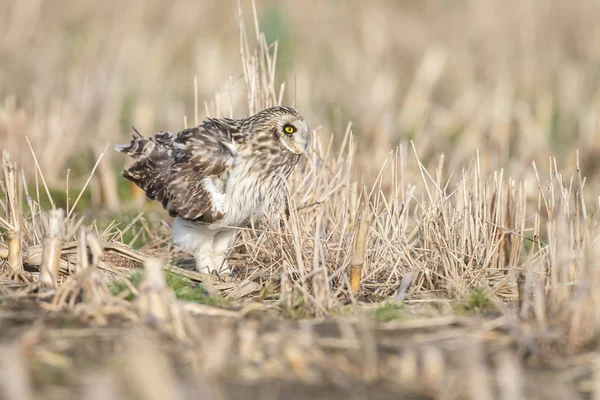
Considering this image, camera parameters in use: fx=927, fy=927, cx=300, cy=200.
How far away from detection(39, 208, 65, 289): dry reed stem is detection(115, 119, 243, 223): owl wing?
97 centimetres

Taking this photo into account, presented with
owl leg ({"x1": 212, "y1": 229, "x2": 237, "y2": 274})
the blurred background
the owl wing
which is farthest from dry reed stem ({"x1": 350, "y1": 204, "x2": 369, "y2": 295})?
the blurred background

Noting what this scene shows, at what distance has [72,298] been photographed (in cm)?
434

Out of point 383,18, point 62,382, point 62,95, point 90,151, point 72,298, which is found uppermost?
point 383,18

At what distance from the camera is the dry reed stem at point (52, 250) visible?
182 inches

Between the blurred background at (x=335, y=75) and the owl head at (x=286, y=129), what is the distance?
1050 millimetres

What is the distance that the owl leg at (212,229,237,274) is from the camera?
19.2 ft

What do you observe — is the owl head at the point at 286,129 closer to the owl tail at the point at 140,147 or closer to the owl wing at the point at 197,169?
the owl wing at the point at 197,169

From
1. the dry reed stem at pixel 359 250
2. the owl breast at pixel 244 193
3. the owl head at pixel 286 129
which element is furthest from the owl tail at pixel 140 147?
the dry reed stem at pixel 359 250

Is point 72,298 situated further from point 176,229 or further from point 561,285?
point 561,285

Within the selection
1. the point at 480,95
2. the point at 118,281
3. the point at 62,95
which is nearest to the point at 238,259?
the point at 118,281

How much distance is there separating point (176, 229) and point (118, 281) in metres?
1.04

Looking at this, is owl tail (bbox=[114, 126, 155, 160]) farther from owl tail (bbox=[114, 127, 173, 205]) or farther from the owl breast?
the owl breast

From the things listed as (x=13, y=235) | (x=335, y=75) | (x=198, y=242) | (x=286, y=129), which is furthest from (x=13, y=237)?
(x=335, y=75)

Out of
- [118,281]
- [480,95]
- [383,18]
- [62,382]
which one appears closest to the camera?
[62,382]
